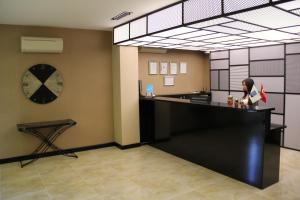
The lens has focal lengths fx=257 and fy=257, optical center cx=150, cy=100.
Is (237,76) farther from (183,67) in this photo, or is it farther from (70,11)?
(70,11)

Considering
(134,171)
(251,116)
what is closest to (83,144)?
(134,171)

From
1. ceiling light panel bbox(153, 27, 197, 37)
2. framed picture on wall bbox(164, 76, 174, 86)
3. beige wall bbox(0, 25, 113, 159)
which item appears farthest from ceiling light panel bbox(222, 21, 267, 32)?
framed picture on wall bbox(164, 76, 174, 86)

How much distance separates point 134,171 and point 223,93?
362 cm

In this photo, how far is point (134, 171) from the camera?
4.40 metres

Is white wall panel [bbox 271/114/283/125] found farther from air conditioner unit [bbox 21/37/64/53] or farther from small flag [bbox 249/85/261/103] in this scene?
air conditioner unit [bbox 21/37/64/53]

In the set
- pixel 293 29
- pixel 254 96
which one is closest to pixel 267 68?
pixel 293 29

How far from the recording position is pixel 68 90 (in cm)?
538

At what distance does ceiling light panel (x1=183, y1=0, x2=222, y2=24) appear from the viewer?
2.97 m

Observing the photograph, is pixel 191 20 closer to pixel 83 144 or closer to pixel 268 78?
pixel 268 78

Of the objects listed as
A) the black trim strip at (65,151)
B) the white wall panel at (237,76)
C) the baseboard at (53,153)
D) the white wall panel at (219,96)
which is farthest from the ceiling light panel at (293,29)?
the baseboard at (53,153)

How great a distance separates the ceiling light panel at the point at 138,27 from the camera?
4145mm

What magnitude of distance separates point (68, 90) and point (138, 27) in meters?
2.12

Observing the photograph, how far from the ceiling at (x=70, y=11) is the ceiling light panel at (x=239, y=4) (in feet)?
2.81

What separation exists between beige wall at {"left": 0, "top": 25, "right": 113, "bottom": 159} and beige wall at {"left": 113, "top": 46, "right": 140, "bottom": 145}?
0.23 meters
